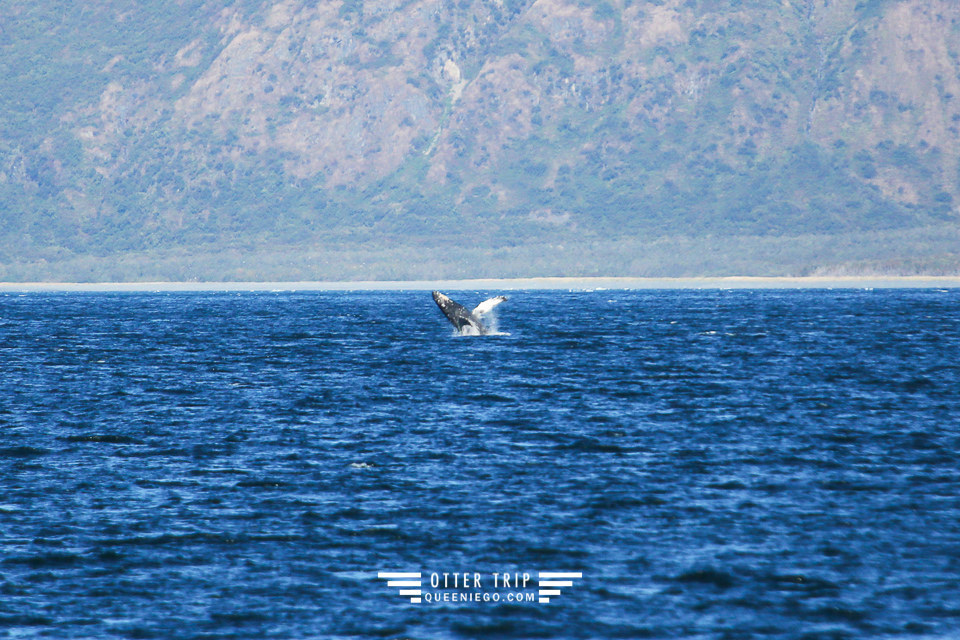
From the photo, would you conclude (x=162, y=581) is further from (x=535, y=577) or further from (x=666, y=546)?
(x=666, y=546)

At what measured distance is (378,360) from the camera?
7656 cm

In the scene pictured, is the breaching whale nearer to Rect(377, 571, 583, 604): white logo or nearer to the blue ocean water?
the blue ocean water

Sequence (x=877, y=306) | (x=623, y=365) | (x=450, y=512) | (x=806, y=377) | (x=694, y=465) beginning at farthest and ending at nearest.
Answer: (x=877, y=306) → (x=623, y=365) → (x=806, y=377) → (x=694, y=465) → (x=450, y=512)

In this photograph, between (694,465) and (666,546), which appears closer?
(666,546)

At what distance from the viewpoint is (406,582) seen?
2452cm

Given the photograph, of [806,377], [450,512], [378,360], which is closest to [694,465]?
[450,512]

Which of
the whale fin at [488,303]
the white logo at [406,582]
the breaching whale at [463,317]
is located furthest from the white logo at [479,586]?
the breaching whale at [463,317]

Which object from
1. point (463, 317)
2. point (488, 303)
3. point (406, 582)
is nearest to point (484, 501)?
point (406, 582)

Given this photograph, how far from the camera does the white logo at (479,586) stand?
23.6m

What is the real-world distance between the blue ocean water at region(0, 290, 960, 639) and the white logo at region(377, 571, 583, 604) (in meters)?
0.10

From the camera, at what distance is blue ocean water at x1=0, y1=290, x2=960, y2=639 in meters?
23.0

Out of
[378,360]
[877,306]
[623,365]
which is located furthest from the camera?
[877,306]

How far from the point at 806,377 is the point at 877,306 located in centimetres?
10504

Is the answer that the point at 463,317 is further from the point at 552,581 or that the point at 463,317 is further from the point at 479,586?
the point at 479,586
